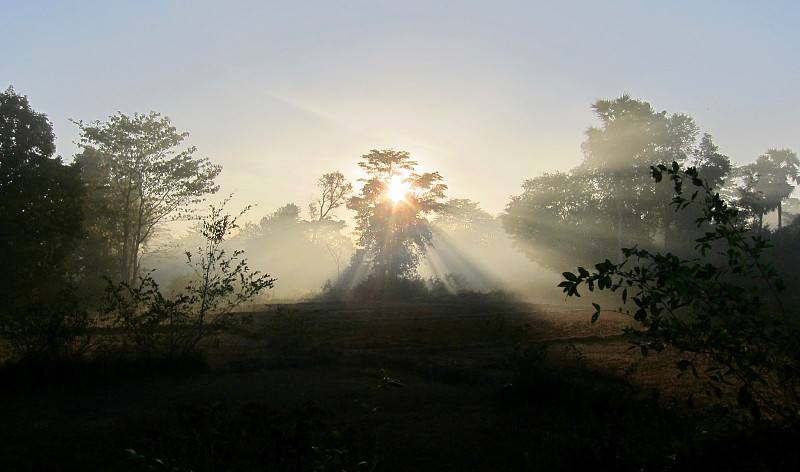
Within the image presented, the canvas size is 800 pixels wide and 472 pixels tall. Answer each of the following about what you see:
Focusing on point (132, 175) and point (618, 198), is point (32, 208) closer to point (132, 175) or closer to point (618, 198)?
point (132, 175)

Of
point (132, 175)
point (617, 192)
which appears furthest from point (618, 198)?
point (132, 175)

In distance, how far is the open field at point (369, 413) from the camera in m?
3.91

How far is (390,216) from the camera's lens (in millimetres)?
38406

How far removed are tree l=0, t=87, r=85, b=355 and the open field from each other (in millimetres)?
9647

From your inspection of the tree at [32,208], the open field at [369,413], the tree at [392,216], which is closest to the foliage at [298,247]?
the tree at [392,216]

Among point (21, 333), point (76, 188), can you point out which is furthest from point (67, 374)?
point (76, 188)

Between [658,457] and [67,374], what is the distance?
26.4ft

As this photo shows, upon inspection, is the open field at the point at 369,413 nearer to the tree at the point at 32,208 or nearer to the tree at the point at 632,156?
the tree at the point at 32,208

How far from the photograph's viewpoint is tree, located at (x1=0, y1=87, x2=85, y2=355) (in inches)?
700

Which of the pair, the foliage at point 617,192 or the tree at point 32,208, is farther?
the foliage at point 617,192

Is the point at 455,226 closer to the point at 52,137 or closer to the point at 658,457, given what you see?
the point at 52,137

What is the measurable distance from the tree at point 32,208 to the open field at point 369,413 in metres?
9.65

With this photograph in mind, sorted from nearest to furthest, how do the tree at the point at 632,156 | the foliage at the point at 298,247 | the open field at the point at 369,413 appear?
the open field at the point at 369,413
the tree at the point at 632,156
the foliage at the point at 298,247

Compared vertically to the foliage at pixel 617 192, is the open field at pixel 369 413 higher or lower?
lower
